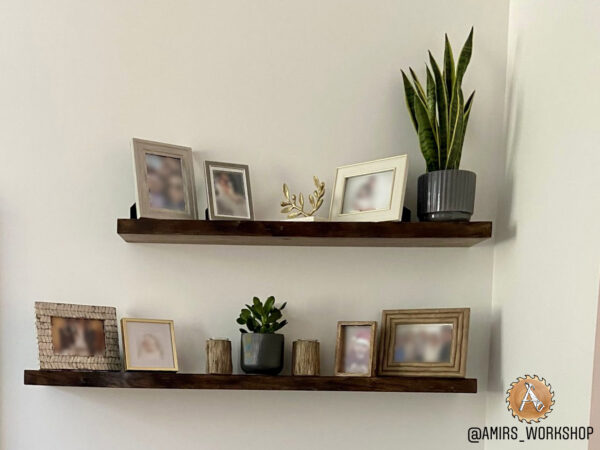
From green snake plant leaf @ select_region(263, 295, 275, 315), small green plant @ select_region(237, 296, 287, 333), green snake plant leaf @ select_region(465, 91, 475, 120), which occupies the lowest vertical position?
small green plant @ select_region(237, 296, 287, 333)

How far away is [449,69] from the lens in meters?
1.62

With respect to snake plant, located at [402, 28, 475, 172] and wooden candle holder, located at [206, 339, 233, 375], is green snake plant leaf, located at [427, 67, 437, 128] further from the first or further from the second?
wooden candle holder, located at [206, 339, 233, 375]

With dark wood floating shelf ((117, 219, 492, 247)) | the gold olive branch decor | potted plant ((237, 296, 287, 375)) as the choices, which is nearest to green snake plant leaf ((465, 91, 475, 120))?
dark wood floating shelf ((117, 219, 492, 247))

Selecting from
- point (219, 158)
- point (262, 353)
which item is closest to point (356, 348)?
point (262, 353)

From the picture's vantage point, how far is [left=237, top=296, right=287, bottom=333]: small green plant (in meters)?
1.60

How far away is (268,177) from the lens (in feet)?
5.61

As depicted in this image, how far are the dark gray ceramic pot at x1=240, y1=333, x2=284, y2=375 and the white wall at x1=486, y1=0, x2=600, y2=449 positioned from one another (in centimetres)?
56

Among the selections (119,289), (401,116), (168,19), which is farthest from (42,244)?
(401,116)

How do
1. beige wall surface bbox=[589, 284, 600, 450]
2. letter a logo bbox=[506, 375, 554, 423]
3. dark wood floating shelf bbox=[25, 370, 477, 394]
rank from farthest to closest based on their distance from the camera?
dark wood floating shelf bbox=[25, 370, 477, 394], letter a logo bbox=[506, 375, 554, 423], beige wall surface bbox=[589, 284, 600, 450]

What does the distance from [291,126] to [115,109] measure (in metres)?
0.46

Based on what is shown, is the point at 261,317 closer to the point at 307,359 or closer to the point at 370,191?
the point at 307,359

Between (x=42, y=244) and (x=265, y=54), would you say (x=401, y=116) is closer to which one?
(x=265, y=54)

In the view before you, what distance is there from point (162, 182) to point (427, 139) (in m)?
0.66

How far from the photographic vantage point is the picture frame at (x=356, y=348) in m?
1.57
